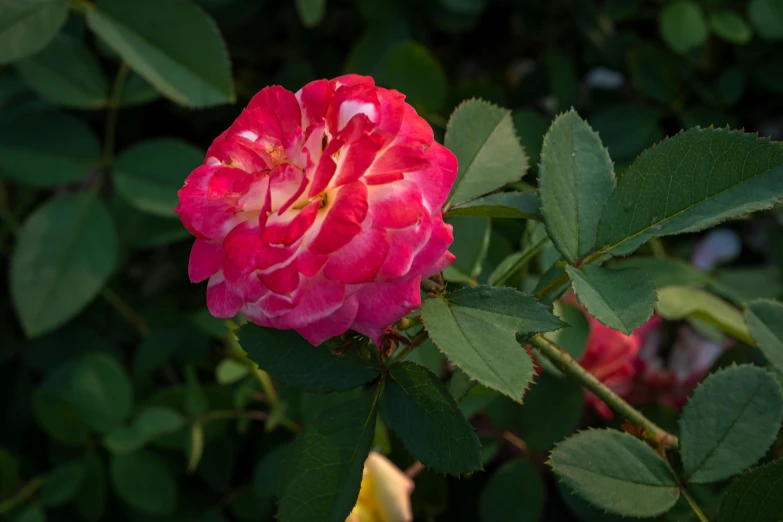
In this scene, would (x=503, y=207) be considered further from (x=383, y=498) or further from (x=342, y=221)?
(x=383, y=498)

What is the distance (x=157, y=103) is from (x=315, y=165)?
0.98 m

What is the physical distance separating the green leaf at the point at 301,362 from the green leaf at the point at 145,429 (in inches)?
Result: 17.5

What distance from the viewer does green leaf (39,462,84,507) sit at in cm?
95

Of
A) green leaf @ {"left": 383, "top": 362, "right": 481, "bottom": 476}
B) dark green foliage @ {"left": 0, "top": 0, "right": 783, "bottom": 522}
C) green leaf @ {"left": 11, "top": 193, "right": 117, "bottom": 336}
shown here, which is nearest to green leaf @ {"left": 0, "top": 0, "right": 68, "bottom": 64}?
dark green foliage @ {"left": 0, "top": 0, "right": 783, "bottom": 522}

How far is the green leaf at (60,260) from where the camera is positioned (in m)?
0.97

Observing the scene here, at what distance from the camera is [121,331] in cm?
123

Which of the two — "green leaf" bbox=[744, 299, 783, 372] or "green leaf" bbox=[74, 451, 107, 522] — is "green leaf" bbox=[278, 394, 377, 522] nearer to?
"green leaf" bbox=[744, 299, 783, 372]

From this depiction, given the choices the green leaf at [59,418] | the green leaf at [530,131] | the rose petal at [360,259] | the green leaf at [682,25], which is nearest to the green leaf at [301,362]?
the rose petal at [360,259]

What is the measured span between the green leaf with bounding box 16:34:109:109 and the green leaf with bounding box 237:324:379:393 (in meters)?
0.63

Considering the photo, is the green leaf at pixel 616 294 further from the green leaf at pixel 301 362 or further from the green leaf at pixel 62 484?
the green leaf at pixel 62 484

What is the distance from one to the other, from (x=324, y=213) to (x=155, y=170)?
2.10 feet

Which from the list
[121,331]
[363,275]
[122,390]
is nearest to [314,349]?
[363,275]

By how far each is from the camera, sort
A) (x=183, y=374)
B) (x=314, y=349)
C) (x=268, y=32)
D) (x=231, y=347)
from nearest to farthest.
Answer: (x=314, y=349), (x=231, y=347), (x=183, y=374), (x=268, y=32)

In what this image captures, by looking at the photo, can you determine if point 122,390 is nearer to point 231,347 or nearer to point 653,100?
point 231,347
